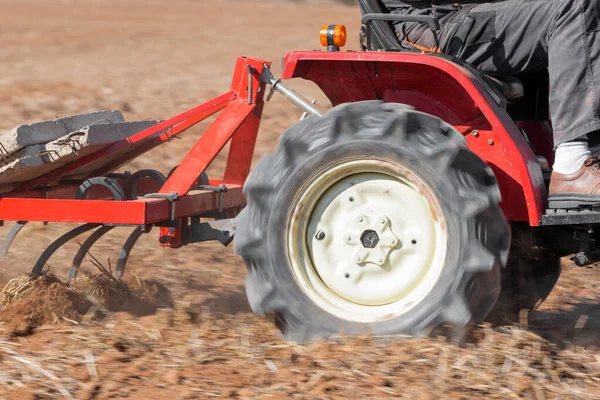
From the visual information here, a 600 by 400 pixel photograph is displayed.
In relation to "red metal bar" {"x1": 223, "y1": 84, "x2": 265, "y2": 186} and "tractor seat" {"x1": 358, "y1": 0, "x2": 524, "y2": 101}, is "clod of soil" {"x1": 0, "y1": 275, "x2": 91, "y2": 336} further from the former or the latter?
"tractor seat" {"x1": 358, "y1": 0, "x2": 524, "y2": 101}

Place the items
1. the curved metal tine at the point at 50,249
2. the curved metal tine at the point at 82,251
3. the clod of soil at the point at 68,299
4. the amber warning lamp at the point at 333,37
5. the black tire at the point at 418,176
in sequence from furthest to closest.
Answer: the curved metal tine at the point at 82,251
the curved metal tine at the point at 50,249
the clod of soil at the point at 68,299
the amber warning lamp at the point at 333,37
the black tire at the point at 418,176

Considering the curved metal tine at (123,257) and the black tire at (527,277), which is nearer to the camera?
the black tire at (527,277)

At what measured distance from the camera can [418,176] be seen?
334cm

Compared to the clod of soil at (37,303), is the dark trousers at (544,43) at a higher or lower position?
higher

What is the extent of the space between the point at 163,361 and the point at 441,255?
1.06 metres

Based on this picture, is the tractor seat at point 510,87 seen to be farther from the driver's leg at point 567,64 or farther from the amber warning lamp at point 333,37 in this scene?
the amber warning lamp at point 333,37

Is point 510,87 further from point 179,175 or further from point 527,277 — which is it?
point 179,175

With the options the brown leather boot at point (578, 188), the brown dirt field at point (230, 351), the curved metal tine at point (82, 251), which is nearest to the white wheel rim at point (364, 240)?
the brown dirt field at point (230, 351)

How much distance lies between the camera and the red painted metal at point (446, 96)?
11.1ft

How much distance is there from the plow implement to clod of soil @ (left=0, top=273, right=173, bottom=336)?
0.51ft

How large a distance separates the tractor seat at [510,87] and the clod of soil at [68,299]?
179 centimetres

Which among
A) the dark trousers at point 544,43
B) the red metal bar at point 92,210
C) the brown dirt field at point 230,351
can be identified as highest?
the dark trousers at point 544,43

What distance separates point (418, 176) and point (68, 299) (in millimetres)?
1691

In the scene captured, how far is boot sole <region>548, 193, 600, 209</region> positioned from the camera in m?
3.30
